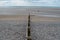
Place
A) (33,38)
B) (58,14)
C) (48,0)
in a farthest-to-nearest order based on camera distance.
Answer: (48,0) < (58,14) < (33,38)

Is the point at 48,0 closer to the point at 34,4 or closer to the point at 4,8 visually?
the point at 34,4

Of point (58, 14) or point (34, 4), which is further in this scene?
point (34, 4)

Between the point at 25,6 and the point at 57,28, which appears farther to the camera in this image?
the point at 25,6

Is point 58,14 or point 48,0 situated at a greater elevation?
point 48,0

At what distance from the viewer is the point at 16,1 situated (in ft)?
5.57

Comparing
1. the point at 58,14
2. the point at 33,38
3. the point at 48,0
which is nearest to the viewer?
the point at 33,38

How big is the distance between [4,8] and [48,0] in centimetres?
68

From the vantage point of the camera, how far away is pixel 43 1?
5.58 ft

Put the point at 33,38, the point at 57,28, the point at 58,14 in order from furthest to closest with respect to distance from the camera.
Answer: the point at 58,14
the point at 57,28
the point at 33,38

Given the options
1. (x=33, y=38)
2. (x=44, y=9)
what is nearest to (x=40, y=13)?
(x=44, y=9)

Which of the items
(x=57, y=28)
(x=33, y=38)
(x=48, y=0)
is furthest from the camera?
(x=48, y=0)

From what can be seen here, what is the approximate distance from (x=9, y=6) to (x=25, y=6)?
0.25 m

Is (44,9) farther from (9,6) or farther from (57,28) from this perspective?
(57,28)

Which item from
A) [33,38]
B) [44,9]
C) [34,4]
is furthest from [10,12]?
[33,38]
